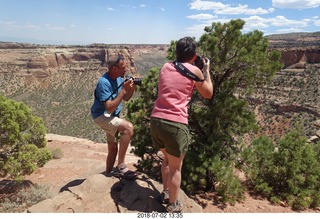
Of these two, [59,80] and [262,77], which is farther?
[59,80]

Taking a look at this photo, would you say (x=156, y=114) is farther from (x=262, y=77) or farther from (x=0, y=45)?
(x=0, y=45)

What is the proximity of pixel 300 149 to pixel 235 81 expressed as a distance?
2.75 metres

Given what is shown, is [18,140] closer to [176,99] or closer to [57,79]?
[176,99]

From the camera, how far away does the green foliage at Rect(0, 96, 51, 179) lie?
7.05 metres

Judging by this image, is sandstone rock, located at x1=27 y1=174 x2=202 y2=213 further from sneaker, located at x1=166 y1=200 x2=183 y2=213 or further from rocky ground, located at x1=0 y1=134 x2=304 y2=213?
rocky ground, located at x1=0 y1=134 x2=304 y2=213

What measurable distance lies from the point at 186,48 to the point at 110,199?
8.94 feet

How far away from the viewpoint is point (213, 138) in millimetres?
6727

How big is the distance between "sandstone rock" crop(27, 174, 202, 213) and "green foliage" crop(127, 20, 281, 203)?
5.32 ft

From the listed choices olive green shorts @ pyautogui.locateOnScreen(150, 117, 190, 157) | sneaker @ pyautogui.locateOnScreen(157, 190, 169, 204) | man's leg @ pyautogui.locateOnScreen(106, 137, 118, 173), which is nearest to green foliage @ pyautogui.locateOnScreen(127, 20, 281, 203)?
man's leg @ pyautogui.locateOnScreen(106, 137, 118, 173)

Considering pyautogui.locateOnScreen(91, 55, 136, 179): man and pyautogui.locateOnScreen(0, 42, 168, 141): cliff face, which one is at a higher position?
pyautogui.locateOnScreen(91, 55, 136, 179): man

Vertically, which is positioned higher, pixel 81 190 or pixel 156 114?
pixel 156 114

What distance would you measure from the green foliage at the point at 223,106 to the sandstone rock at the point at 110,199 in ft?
5.32

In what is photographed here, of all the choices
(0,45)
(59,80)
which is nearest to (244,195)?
(59,80)

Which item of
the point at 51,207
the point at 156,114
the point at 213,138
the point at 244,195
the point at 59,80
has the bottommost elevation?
the point at 59,80
